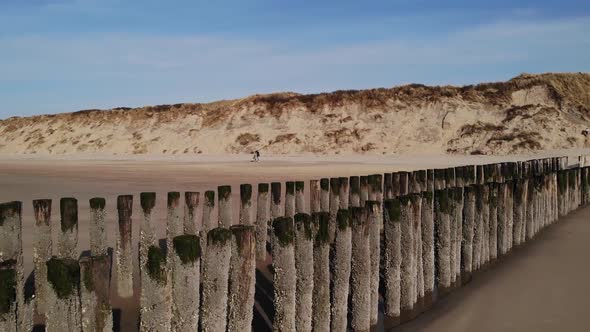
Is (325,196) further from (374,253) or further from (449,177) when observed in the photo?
(449,177)

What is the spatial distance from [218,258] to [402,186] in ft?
19.8

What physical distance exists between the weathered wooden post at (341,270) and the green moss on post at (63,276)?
82.8 inches

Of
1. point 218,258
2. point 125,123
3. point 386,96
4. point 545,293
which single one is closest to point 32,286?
point 218,258

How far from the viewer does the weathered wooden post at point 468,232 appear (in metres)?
6.53

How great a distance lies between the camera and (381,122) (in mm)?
50875

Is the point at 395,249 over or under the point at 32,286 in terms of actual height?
over

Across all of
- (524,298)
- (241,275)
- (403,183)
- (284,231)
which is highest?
(284,231)

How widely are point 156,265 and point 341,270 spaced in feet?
5.63

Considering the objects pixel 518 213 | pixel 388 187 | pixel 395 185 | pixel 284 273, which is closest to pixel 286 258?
pixel 284 273

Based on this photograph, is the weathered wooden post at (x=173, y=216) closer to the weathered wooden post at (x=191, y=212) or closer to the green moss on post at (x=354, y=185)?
the weathered wooden post at (x=191, y=212)

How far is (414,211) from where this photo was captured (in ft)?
17.6

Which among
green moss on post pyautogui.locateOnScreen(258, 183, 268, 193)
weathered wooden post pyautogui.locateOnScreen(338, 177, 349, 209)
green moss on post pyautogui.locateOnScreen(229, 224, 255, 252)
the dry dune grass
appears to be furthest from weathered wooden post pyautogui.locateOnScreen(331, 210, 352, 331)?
the dry dune grass

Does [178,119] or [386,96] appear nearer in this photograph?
[386,96]

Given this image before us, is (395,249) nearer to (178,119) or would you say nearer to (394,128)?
(394,128)
